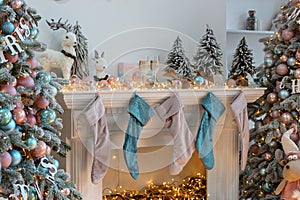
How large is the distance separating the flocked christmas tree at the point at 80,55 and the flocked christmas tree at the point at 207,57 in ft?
2.58

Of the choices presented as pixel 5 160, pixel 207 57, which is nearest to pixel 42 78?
pixel 5 160

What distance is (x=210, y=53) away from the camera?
3.07 metres

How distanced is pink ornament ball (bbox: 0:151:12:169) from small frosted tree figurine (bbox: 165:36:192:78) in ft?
4.60

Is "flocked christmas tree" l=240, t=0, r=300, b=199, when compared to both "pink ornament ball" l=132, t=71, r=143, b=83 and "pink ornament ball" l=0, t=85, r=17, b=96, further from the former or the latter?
"pink ornament ball" l=0, t=85, r=17, b=96

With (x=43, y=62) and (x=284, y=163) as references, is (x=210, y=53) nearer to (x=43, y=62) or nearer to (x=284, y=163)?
(x=284, y=163)

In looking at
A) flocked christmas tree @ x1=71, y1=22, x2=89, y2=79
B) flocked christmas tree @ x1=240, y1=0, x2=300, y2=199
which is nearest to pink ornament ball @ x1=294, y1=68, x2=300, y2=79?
flocked christmas tree @ x1=240, y1=0, x2=300, y2=199

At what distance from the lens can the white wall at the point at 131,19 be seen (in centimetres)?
278

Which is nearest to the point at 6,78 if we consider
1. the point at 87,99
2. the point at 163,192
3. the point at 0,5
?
the point at 0,5

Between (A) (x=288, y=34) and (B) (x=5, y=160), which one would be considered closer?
(B) (x=5, y=160)

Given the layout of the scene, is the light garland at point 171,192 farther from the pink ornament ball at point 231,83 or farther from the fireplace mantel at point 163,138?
the pink ornament ball at point 231,83

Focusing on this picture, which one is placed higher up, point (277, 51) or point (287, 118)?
point (277, 51)

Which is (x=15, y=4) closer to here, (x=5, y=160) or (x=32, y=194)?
(x=5, y=160)

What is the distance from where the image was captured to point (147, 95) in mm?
2719

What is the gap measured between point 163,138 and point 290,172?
0.85 meters
